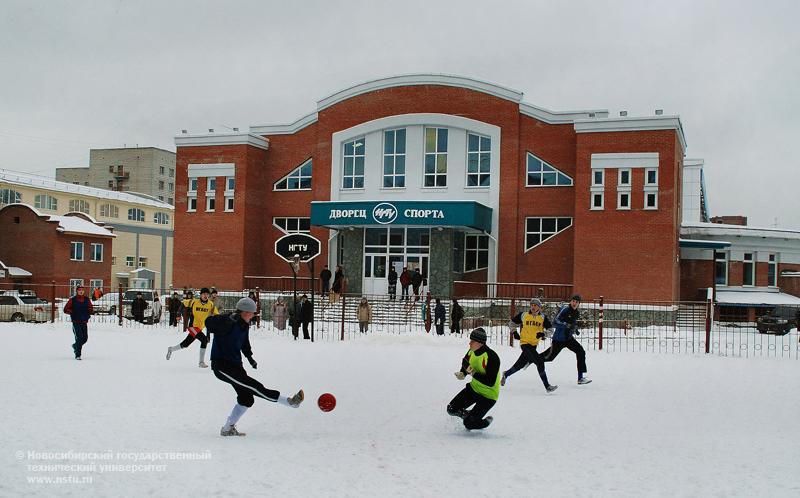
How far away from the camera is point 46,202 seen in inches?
2480

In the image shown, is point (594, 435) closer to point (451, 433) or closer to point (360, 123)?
point (451, 433)

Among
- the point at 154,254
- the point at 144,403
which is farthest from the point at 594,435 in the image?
the point at 154,254

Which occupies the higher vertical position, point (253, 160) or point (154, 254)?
point (253, 160)

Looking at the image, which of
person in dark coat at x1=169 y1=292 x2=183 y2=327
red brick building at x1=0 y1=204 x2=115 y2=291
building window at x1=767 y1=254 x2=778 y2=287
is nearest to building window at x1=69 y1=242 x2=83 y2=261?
red brick building at x1=0 y1=204 x2=115 y2=291

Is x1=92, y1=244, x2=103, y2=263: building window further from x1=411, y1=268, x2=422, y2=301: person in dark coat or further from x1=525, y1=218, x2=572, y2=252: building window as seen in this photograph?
x1=525, y1=218, x2=572, y2=252: building window

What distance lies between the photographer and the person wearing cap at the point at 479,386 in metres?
9.65

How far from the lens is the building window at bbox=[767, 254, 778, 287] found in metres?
41.4

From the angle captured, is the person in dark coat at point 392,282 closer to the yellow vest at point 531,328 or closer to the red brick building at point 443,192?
the red brick building at point 443,192

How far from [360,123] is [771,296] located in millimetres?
23024

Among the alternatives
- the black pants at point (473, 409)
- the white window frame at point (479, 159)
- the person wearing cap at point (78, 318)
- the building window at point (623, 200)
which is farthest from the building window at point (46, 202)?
the black pants at point (473, 409)

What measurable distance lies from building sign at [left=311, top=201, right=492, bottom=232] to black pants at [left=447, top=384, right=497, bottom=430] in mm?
24601

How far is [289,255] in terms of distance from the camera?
37531 millimetres

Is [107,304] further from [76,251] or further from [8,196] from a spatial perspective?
[8,196]

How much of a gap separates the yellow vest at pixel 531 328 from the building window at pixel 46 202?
5817 cm
